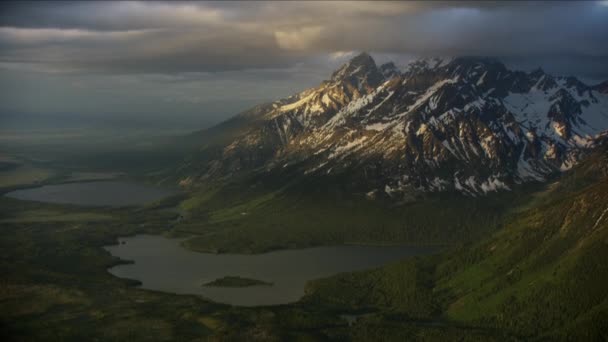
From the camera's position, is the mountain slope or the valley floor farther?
the mountain slope

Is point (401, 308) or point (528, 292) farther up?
point (528, 292)

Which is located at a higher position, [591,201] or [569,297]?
[591,201]

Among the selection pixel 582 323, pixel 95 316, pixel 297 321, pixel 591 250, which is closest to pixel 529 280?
pixel 591 250

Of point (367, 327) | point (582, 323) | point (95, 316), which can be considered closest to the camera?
point (582, 323)

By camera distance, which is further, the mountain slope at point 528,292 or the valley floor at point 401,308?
the mountain slope at point 528,292

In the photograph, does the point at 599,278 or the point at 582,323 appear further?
the point at 599,278

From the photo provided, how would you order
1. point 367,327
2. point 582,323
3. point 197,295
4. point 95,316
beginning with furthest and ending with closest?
point 197,295, point 95,316, point 367,327, point 582,323

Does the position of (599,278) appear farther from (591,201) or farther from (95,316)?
(95,316)

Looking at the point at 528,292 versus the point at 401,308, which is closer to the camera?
the point at 528,292

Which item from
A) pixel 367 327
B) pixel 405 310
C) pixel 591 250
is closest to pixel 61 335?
pixel 367 327
